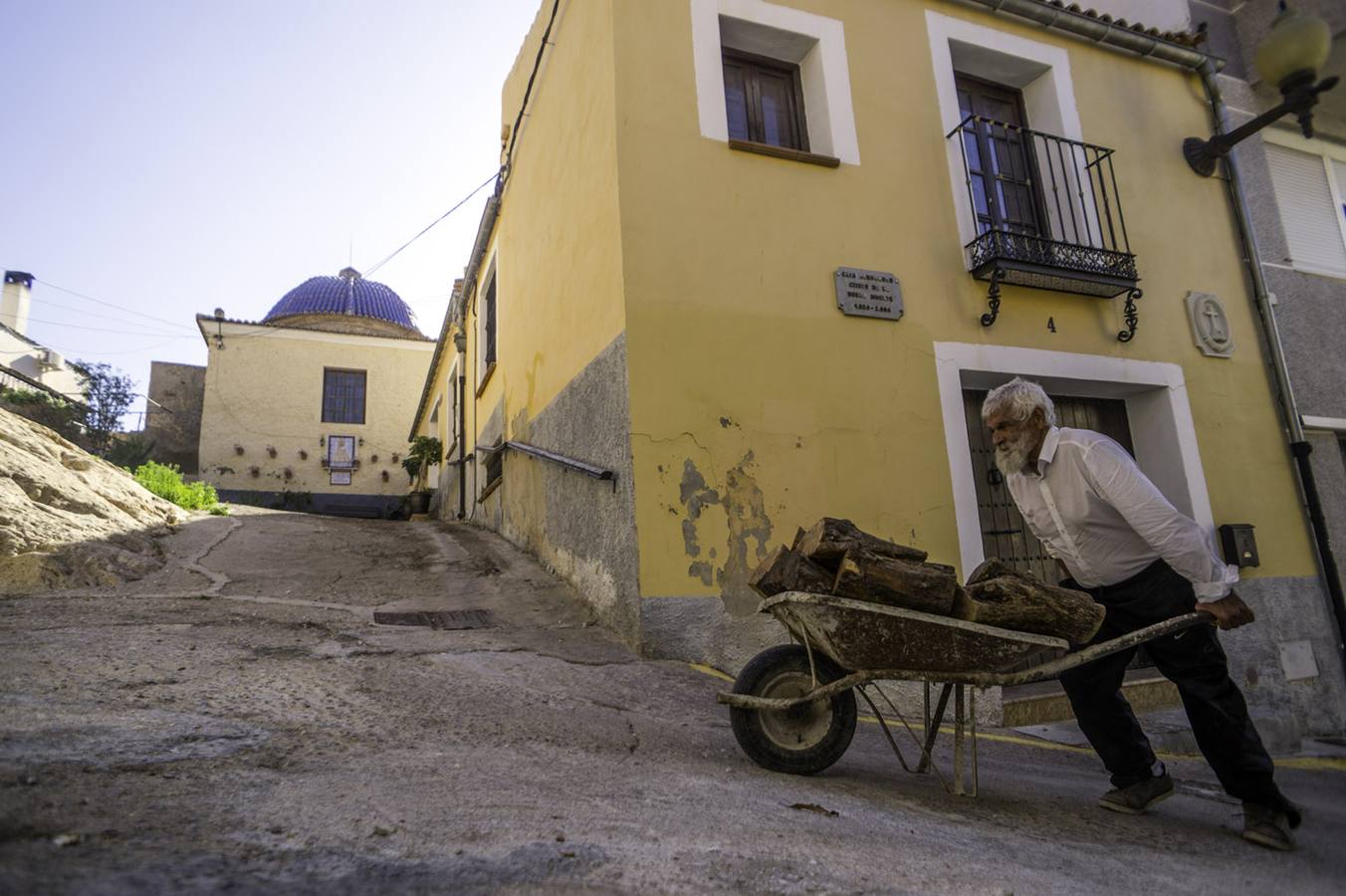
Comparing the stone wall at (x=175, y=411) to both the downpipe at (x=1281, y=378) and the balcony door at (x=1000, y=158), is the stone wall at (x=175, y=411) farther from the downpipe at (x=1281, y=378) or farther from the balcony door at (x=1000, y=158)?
the downpipe at (x=1281, y=378)

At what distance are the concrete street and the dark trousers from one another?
222mm

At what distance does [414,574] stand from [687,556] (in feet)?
9.87

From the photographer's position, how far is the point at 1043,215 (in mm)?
6773

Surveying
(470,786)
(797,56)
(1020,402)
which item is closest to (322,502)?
(797,56)

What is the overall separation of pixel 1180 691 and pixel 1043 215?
5032 millimetres

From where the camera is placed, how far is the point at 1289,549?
6516 millimetres

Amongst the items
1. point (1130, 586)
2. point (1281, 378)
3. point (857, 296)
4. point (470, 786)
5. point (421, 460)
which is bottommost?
point (470, 786)

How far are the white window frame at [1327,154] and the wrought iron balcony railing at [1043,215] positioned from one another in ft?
8.18

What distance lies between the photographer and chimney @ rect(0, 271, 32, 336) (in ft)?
76.5

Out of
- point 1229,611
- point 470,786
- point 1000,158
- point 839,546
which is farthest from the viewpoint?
point 1000,158

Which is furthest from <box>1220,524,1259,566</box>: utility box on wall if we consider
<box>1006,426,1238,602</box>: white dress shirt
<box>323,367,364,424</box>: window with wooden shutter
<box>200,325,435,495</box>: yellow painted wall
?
<box>323,367,364,424</box>: window with wooden shutter

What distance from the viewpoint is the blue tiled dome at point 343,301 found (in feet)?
79.5

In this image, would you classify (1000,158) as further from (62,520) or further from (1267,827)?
(62,520)

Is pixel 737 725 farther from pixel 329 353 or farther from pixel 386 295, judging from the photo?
pixel 386 295
